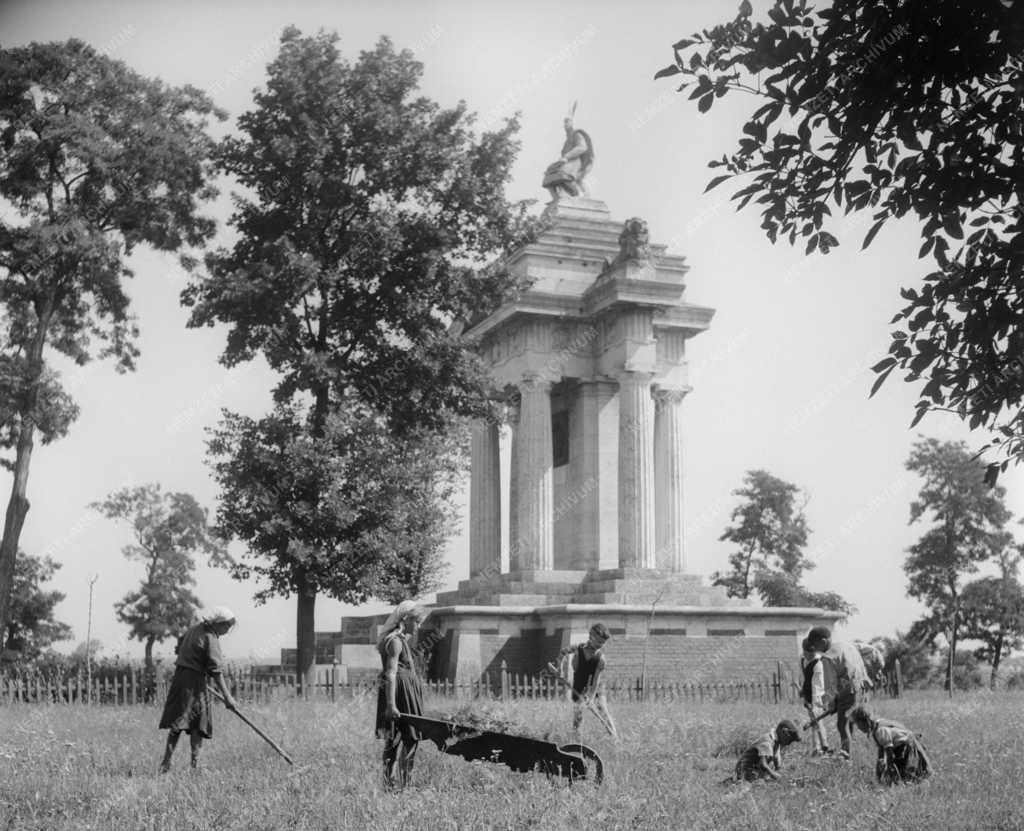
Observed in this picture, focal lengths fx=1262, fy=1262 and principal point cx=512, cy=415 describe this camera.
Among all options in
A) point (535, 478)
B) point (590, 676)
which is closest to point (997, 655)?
point (535, 478)

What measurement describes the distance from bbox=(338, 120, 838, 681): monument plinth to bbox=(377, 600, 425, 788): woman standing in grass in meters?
15.5

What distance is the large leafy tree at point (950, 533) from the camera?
134 feet

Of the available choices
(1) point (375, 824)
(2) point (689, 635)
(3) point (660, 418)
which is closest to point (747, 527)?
(3) point (660, 418)

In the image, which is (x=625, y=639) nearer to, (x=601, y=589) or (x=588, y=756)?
(x=601, y=589)

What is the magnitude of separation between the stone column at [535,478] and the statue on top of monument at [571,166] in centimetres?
593

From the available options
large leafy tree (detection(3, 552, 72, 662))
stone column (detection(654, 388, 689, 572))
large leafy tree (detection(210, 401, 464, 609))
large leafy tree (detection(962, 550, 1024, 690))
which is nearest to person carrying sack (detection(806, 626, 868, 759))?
large leafy tree (detection(210, 401, 464, 609))

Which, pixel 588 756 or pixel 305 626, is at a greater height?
pixel 305 626

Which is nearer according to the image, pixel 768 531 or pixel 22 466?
pixel 22 466

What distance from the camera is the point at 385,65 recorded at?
26.0 metres

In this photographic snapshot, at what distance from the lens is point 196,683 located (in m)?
13.0

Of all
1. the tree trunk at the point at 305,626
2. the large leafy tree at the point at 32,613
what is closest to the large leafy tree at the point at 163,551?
the large leafy tree at the point at 32,613

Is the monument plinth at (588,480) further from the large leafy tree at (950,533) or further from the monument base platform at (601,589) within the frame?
the large leafy tree at (950,533)

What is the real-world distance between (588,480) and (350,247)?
9347mm

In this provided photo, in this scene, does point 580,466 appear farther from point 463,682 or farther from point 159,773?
point 159,773
